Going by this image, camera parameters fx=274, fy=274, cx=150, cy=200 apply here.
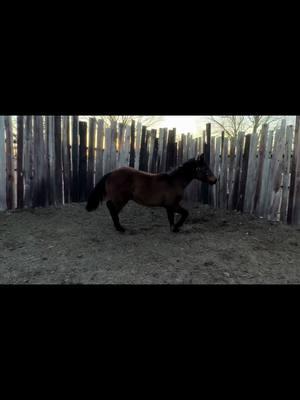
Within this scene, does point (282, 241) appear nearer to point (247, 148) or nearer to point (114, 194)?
point (247, 148)

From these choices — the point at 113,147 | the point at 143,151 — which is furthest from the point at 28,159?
the point at 143,151

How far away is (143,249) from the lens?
14.1 ft

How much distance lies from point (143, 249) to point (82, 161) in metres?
3.00

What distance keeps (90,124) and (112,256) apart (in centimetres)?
344

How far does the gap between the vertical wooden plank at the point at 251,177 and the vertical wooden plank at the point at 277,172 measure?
375 mm

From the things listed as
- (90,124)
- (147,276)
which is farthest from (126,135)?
(147,276)

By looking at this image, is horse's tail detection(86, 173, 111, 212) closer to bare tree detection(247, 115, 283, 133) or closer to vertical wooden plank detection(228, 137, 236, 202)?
vertical wooden plank detection(228, 137, 236, 202)

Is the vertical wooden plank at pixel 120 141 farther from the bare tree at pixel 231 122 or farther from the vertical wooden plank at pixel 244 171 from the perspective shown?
the bare tree at pixel 231 122

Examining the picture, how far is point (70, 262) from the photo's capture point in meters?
3.82

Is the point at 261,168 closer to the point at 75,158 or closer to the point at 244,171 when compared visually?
the point at 244,171

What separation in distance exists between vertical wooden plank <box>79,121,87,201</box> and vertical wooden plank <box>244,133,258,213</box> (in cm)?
363

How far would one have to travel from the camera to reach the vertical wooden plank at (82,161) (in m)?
6.24

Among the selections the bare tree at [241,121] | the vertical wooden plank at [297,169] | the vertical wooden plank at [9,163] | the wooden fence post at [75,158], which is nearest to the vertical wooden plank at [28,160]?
the vertical wooden plank at [9,163]

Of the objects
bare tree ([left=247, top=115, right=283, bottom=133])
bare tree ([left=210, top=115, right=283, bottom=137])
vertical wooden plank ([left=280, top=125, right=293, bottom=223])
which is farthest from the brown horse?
bare tree ([left=247, top=115, right=283, bottom=133])
